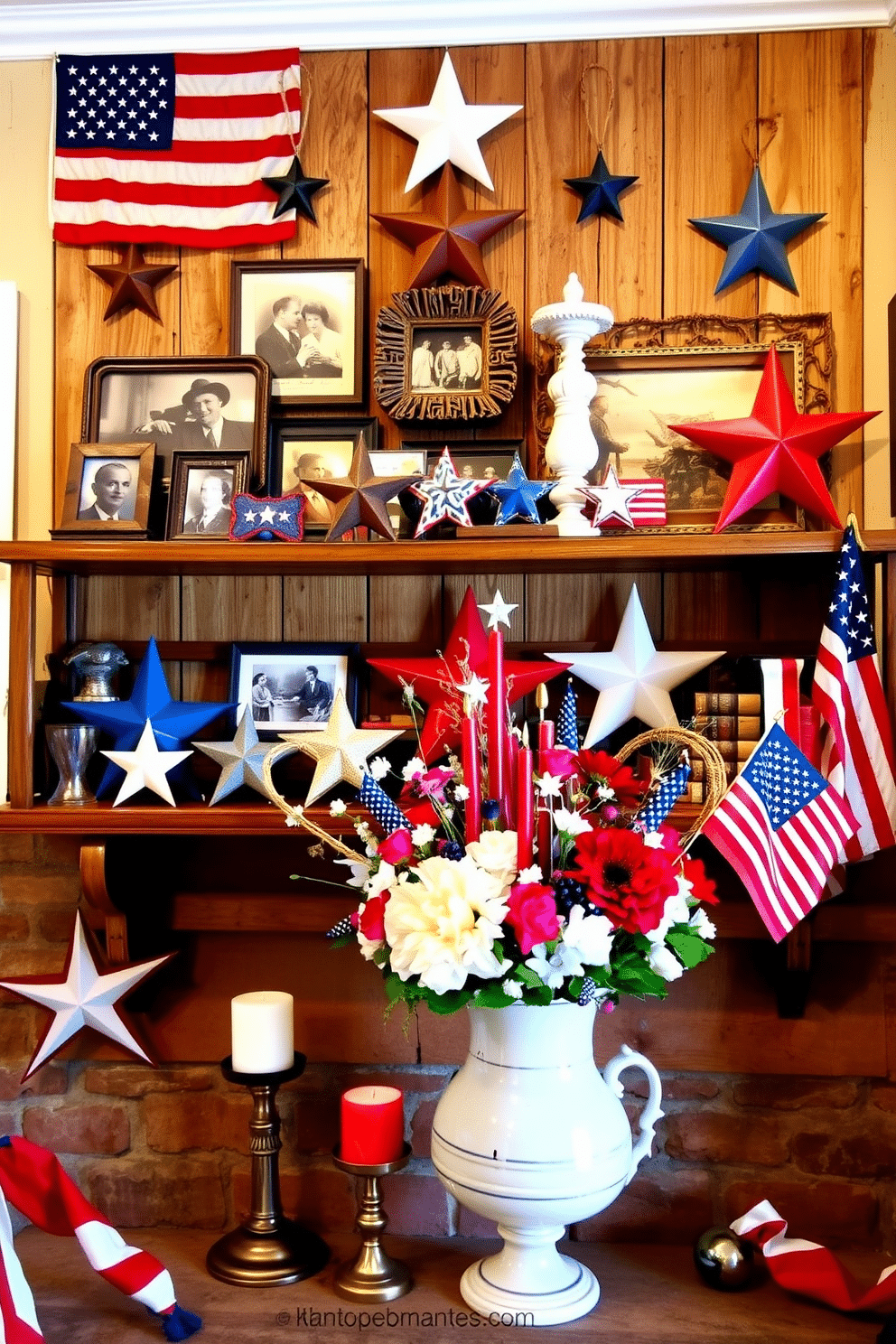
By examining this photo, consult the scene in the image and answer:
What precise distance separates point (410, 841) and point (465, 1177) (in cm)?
39

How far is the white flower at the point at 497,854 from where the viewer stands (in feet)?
4.04

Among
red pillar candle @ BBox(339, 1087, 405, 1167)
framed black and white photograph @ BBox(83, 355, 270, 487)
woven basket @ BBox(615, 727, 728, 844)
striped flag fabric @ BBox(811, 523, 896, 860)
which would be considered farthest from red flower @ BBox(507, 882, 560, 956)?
framed black and white photograph @ BBox(83, 355, 270, 487)

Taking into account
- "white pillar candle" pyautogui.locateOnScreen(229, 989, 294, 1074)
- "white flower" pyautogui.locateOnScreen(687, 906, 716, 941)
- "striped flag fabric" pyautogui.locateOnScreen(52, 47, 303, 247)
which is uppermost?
"striped flag fabric" pyautogui.locateOnScreen(52, 47, 303, 247)

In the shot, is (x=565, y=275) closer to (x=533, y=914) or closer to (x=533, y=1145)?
(x=533, y=914)

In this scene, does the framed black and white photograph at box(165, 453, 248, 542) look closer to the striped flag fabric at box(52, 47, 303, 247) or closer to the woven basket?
the striped flag fabric at box(52, 47, 303, 247)

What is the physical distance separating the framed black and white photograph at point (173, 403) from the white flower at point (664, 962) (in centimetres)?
93

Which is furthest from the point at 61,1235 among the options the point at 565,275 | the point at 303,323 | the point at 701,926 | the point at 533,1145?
the point at 565,275

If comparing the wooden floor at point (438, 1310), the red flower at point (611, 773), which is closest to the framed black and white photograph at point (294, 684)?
the red flower at point (611, 773)

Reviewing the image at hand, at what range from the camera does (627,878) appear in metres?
1.21

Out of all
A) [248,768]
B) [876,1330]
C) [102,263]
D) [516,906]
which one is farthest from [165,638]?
[876,1330]

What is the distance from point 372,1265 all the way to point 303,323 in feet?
4.30

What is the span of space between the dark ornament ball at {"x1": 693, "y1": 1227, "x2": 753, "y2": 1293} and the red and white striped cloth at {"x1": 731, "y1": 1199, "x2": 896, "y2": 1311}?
3 cm

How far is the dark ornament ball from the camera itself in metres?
1.42

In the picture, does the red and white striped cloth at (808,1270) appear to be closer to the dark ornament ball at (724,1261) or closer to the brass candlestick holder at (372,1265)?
the dark ornament ball at (724,1261)
